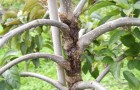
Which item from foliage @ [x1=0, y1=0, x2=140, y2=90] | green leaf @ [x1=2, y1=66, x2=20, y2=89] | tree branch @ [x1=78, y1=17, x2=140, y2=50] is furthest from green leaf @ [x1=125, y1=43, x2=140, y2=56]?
green leaf @ [x1=2, y1=66, x2=20, y2=89]

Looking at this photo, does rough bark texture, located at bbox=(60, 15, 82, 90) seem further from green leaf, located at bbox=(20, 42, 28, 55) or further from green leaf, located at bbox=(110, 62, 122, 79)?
green leaf, located at bbox=(20, 42, 28, 55)

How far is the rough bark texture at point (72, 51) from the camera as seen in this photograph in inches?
30.7

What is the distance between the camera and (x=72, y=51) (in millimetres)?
799

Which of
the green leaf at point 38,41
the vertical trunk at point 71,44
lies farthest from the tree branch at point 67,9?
the green leaf at point 38,41

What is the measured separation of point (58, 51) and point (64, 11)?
0.36 ft

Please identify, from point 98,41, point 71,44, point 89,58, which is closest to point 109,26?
point 71,44

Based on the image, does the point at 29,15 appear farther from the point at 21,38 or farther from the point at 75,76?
the point at 75,76

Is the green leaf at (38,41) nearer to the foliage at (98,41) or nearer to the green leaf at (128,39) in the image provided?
the foliage at (98,41)

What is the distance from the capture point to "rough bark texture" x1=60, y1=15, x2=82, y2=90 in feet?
2.56

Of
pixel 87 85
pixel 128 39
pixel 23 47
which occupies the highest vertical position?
pixel 23 47

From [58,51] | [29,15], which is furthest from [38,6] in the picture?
[58,51]

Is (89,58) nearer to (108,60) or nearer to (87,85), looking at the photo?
(108,60)

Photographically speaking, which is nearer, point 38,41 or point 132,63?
point 132,63

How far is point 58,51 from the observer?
2.74 feet
